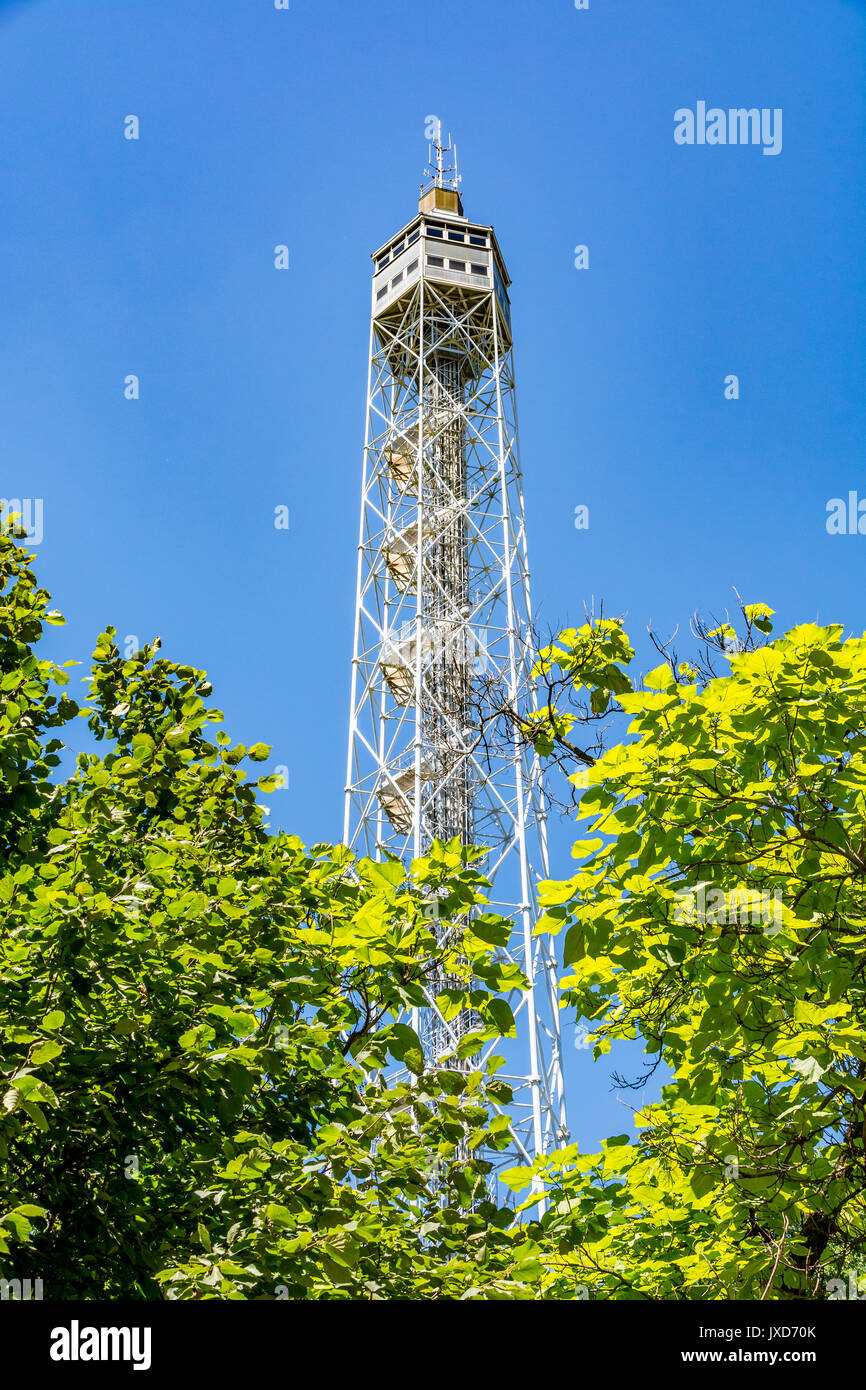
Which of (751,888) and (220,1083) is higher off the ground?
(751,888)

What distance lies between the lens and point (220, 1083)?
579 cm

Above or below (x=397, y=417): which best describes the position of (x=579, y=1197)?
below

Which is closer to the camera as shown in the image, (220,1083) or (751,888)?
(751,888)

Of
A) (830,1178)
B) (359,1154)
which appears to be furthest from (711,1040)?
(359,1154)

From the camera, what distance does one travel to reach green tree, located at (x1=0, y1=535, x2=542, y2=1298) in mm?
5168

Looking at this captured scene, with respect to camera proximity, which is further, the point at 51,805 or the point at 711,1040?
the point at 51,805

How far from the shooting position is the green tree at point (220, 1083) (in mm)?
5168

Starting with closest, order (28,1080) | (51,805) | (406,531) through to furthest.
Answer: (28,1080)
(51,805)
(406,531)

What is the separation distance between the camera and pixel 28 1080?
4676mm
